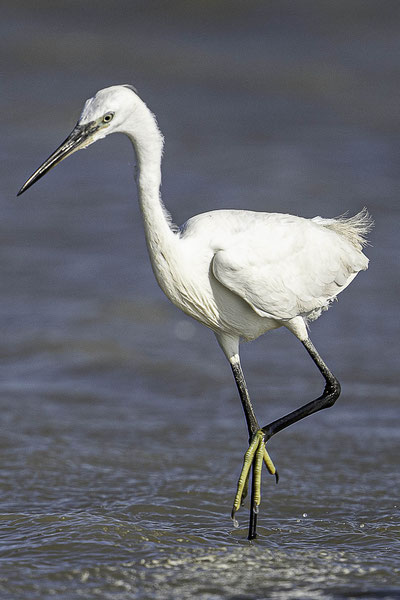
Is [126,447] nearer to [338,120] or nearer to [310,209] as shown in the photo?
[310,209]

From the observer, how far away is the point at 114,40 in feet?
55.7

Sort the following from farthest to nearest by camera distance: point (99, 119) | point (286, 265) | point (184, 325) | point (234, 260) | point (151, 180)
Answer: point (184, 325) < point (286, 265) < point (234, 260) < point (151, 180) < point (99, 119)

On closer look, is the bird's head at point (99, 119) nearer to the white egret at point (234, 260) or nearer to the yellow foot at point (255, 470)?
the white egret at point (234, 260)

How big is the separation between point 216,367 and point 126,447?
66.0 inches

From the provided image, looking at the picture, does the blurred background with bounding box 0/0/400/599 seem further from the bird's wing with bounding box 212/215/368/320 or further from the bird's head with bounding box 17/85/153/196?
the bird's head with bounding box 17/85/153/196

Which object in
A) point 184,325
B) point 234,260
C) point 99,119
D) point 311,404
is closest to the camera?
point 99,119

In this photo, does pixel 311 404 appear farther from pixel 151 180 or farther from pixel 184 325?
pixel 184 325

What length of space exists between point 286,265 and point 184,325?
3.93 meters

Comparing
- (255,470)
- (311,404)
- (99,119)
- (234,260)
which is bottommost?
(255,470)

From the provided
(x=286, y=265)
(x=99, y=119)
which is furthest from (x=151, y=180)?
(x=286, y=265)

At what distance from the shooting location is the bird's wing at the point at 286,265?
188 inches

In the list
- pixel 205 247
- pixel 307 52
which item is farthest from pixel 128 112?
pixel 307 52

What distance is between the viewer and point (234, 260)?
185 inches

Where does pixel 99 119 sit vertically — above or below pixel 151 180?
above
